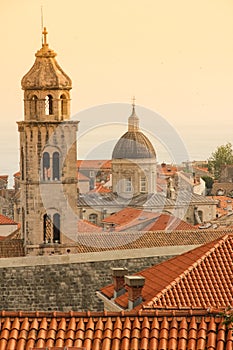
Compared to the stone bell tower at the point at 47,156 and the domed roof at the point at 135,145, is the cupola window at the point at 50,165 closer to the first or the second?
the stone bell tower at the point at 47,156

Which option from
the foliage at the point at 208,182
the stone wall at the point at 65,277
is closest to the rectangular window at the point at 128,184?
the foliage at the point at 208,182

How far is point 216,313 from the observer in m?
10.9

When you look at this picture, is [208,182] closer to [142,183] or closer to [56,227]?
[142,183]

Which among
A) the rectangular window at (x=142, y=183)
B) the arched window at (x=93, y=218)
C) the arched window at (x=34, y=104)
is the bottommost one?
the arched window at (x=93, y=218)

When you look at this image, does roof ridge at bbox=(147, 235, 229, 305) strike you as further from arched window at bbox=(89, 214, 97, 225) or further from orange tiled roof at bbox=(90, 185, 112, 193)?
orange tiled roof at bbox=(90, 185, 112, 193)

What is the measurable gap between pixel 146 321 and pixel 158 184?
46.1m

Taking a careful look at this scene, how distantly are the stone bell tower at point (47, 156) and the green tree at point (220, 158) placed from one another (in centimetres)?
6954

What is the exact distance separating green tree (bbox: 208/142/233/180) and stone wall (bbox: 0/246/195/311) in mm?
78721

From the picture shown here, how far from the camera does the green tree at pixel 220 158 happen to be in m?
101

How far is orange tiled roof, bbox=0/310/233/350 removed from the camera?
10625mm

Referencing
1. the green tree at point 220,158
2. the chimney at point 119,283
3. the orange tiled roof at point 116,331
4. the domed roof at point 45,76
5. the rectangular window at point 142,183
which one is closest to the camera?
the orange tiled roof at point 116,331

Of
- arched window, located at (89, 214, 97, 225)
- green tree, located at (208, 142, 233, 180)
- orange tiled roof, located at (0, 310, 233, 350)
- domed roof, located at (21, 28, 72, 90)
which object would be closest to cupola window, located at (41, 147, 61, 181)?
domed roof, located at (21, 28, 72, 90)

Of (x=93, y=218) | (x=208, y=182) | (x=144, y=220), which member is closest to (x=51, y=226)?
(x=144, y=220)

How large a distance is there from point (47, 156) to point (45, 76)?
2122mm
